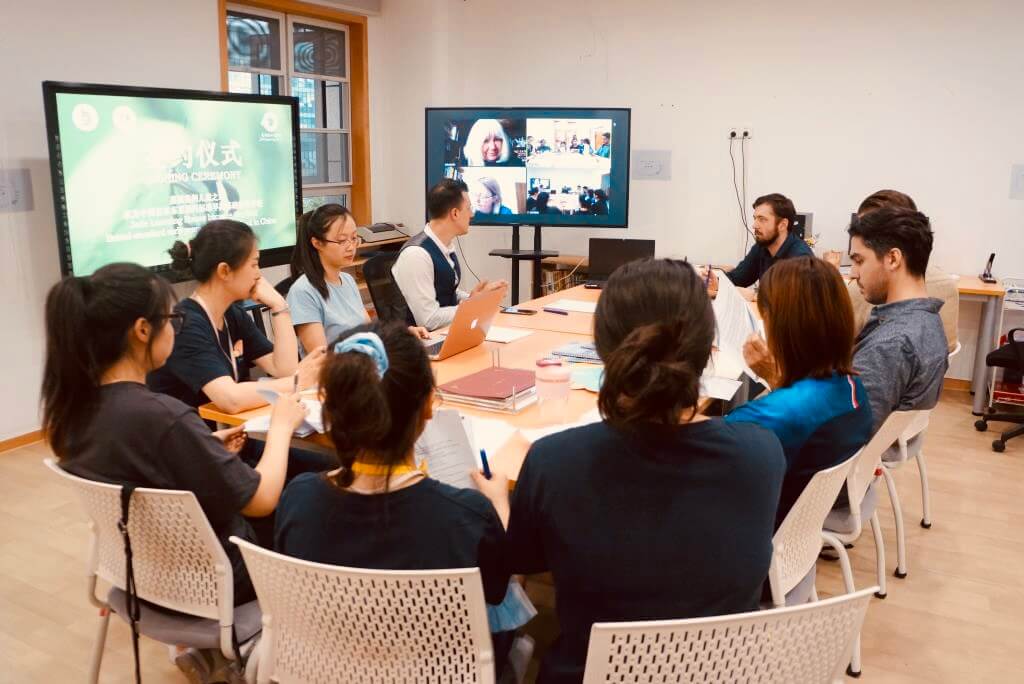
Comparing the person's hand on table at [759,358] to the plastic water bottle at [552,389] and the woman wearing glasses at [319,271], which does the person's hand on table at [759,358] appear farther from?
the woman wearing glasses at [319,271]

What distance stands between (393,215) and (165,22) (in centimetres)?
234

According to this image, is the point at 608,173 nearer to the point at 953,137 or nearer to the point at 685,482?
the point at 953,137

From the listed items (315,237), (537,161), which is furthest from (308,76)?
(315,237)

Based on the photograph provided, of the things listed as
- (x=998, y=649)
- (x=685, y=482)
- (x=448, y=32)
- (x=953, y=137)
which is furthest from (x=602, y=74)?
(x=685, y=482)

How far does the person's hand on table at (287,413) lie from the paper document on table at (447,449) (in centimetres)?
38

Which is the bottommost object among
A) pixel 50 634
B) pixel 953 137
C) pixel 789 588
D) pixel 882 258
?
pixel 50 634

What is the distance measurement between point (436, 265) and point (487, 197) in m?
2.11

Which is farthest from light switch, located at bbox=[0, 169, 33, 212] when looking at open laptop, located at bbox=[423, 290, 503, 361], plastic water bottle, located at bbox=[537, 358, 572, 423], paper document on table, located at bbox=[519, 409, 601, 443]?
paper document on table, located at bbox=[519, 409, 601, 443]

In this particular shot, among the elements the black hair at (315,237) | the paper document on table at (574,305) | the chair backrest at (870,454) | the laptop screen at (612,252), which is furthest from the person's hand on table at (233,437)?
the laptop screen at (612,252)

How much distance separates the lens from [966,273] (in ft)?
17.0

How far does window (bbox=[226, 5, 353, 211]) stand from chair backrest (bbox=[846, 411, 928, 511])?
158 inches

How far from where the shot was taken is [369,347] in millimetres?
1467

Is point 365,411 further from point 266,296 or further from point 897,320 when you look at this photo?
point 897,320

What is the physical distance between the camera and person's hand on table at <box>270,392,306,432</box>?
1981 millimetres
